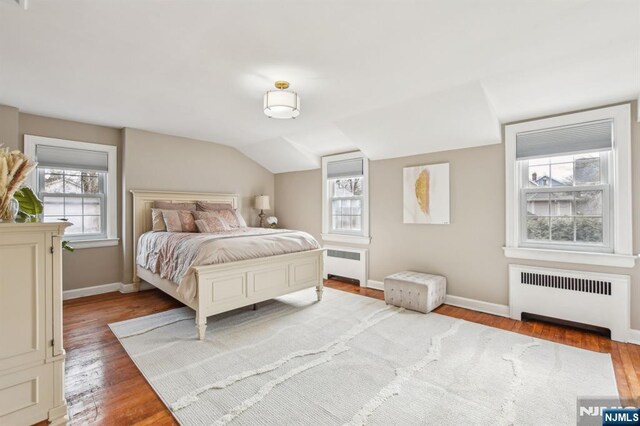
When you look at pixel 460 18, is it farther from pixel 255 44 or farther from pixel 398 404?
pixel 398 404

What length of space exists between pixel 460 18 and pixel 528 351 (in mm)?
2585

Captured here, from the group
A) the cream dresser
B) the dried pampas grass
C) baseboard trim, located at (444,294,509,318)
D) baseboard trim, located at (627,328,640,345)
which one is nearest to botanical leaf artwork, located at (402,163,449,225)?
baseboard trim, located at (444,294,509,318)

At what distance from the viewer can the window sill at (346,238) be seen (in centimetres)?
464

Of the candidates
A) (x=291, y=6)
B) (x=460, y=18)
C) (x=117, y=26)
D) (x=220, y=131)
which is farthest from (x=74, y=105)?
(x=460, y=18)

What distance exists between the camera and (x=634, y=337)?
2646 millimetres

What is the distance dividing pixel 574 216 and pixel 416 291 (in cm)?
175

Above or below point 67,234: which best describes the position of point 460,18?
above

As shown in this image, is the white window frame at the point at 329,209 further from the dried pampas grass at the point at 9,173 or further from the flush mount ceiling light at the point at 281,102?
the dried pampas grass at the point at 9,173

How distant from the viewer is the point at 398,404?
1821 millimetres

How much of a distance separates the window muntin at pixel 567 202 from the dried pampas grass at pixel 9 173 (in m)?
4.15

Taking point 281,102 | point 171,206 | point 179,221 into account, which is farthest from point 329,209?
point 281,102

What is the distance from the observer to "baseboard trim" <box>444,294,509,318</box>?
334 cm

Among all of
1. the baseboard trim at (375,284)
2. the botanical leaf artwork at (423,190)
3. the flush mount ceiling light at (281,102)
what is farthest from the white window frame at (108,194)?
the botanical leaf artwork at (423,190)

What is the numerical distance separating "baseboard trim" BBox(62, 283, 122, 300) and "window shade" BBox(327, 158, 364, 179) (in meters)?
3.62
